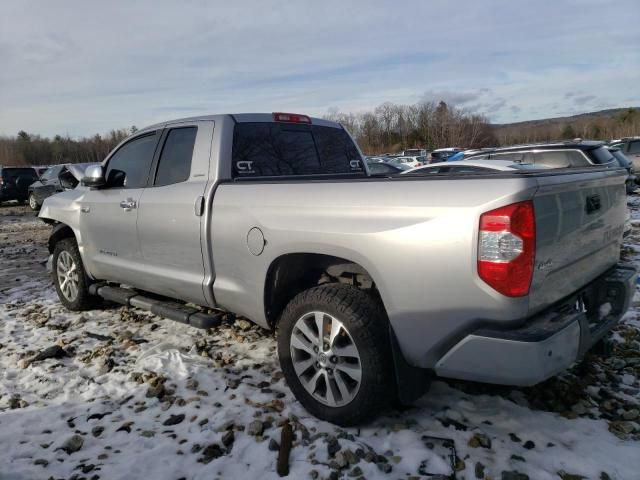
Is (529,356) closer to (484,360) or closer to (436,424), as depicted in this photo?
(484,360)

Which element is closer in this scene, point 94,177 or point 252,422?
point 252,422

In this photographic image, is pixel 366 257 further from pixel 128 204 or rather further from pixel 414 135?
pixel 414 135

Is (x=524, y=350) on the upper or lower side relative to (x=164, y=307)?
upper

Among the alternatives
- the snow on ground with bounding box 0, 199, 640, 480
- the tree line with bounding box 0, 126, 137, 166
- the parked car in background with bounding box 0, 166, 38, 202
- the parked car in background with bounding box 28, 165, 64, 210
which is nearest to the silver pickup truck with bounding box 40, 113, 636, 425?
the snow on ground with bounding box 0, 199, 640, 480

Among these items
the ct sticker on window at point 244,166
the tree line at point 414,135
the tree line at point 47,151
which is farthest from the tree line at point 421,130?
the ct sticker on window at point 244,166

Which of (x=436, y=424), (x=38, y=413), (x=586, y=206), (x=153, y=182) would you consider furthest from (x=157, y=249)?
(x=586, y=206)

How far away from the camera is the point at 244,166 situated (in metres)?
3.73

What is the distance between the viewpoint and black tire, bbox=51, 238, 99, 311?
509cm

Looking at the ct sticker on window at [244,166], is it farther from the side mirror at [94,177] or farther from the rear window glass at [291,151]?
the side mirror at [94,177]

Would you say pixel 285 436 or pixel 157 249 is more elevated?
pixel 157 249

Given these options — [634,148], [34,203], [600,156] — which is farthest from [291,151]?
[634,148]

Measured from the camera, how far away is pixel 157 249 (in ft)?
13.1

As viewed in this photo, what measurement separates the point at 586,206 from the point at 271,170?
2.24m

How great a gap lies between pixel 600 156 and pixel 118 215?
9924mm
